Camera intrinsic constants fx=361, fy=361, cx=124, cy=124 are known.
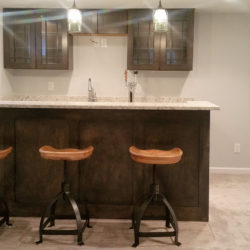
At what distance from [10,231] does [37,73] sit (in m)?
2.60

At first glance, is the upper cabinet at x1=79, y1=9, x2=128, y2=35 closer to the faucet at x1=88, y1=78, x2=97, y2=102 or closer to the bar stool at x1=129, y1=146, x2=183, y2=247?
the faucet at x1=88, y1=78, x2=97, y2=102

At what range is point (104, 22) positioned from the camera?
4629 mm

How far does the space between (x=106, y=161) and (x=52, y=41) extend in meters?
2.13

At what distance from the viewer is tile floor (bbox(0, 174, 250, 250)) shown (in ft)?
9.28

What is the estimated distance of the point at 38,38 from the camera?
4.68 m

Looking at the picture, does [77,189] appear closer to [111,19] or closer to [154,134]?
[154,134]

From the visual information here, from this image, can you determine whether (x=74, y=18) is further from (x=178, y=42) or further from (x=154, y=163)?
(x=178, y=42)

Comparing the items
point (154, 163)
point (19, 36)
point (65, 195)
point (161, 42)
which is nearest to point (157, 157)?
point (154, 163)

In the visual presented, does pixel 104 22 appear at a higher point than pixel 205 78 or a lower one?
higher

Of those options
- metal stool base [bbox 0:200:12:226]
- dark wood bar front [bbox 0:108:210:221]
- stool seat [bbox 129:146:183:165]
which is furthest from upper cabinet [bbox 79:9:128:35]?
metal stool base [bbox 0:200:12:226]

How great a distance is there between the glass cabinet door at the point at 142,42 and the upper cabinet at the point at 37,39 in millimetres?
830

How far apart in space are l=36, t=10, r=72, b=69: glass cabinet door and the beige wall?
1.13 feet

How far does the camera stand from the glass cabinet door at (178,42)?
15.1 feet

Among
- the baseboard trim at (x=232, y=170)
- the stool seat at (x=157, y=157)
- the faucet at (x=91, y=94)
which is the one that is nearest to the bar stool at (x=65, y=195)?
the stool seat at (x=157, y=157)
